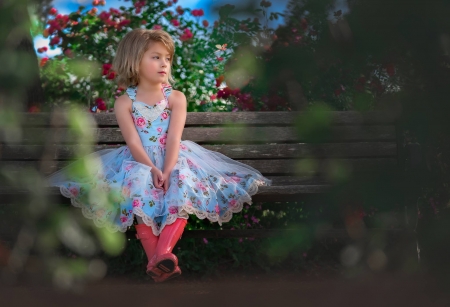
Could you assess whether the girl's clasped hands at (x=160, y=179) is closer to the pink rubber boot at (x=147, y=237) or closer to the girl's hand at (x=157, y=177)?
the girl's hand at (x=157, y=177)

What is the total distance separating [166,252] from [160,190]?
34cm

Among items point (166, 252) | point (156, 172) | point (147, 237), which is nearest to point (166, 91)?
point (156, 172)

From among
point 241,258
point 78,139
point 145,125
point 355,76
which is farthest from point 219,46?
point 241,258

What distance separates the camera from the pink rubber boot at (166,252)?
2.42 metres

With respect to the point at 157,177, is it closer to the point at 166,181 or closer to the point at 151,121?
the point at 166,181

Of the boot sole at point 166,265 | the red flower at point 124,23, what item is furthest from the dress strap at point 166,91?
the red flower at point 124,23

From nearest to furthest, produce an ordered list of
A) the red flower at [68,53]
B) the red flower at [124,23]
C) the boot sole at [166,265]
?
the boot sole at [166,265]
the red flower at [68,53]
the red flower at [124,23]

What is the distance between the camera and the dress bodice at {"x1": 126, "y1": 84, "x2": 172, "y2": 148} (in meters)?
3.04

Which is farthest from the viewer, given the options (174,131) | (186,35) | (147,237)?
(186,35)

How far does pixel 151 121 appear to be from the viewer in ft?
10.1

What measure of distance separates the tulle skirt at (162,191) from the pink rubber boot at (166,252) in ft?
0.10

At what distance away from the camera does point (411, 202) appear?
990 millimetres

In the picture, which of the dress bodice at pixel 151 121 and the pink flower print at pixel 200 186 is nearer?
the pink flower print at pixel 200 186

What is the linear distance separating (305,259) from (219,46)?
3204mm
